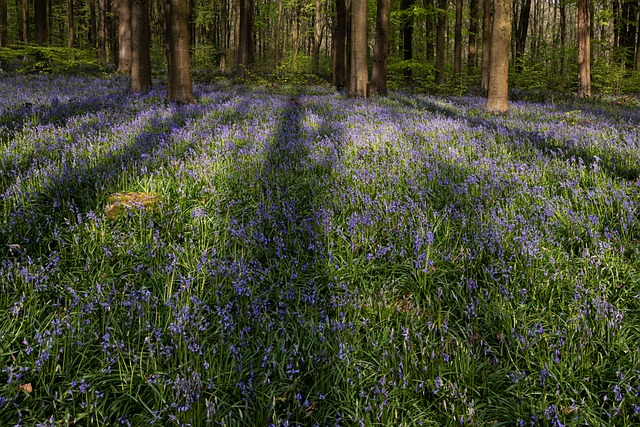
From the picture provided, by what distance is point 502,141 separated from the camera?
700 cm

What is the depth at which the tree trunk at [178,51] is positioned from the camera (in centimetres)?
1046

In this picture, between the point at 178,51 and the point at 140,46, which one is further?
the point at 140,46

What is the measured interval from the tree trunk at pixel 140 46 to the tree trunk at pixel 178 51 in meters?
2.98

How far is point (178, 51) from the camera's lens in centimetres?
1082

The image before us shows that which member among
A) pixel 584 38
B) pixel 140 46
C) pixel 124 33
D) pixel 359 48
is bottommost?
pixel 140 46

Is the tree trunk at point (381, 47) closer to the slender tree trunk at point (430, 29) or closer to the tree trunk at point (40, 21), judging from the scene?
the slender tree trunk at point (430, 29)

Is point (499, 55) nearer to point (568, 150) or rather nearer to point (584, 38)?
point (568, 150)

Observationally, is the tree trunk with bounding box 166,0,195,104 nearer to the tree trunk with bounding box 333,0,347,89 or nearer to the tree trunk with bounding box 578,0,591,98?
the tree trunk with bounding box 333,0,347,89

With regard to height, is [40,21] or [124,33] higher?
[40,21]

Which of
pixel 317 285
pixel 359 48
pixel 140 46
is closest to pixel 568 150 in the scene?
pixel 317 285

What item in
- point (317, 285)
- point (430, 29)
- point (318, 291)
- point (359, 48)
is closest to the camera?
point (318, 291)

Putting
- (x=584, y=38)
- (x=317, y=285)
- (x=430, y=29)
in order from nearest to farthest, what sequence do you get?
(x=317, y=285)
(x=584, y=38)
(x=430, y=29)

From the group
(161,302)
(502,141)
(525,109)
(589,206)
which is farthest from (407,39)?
(161,302)

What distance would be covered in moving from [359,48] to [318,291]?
13057mm
